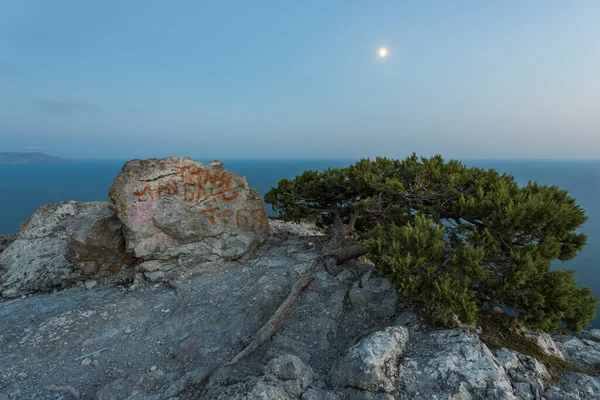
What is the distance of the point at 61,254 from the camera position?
41.6 feet

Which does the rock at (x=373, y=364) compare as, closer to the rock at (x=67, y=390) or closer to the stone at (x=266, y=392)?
the stone at (x=266, y=392)

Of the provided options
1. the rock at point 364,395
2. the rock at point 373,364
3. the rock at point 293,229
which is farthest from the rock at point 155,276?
the rock at point 364,395

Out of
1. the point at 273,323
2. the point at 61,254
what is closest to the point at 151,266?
the point at 61,254

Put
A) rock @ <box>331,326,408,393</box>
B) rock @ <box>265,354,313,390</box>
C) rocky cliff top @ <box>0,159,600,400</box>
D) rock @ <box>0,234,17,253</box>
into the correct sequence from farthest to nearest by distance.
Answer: rock @ <box>0,234,17,253</box> → rock @ <box>265,354,313,390</box> → rocky cliff top @ <box>0,159,600,400</box> → rock @ <box>331,326,408,393</box>

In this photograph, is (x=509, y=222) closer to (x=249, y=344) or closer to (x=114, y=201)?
(x=249, y=344)

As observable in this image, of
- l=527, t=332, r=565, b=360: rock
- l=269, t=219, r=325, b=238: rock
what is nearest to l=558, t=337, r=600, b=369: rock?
l=527, t=332, r=565, b=360: rock

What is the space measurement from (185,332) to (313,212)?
6.51 meters

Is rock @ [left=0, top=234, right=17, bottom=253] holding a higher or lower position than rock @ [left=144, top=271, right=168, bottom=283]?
lower

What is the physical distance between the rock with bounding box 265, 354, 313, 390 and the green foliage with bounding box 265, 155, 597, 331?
8.55 feet

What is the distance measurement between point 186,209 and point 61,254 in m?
6.53

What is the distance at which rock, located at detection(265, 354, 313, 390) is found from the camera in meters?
5.27

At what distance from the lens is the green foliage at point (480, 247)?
20.5ft

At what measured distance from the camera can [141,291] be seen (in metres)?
10.4

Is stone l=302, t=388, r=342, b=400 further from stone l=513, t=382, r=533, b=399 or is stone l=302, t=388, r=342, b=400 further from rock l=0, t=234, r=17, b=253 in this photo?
rock l=0, t=234, r=17, b=253
